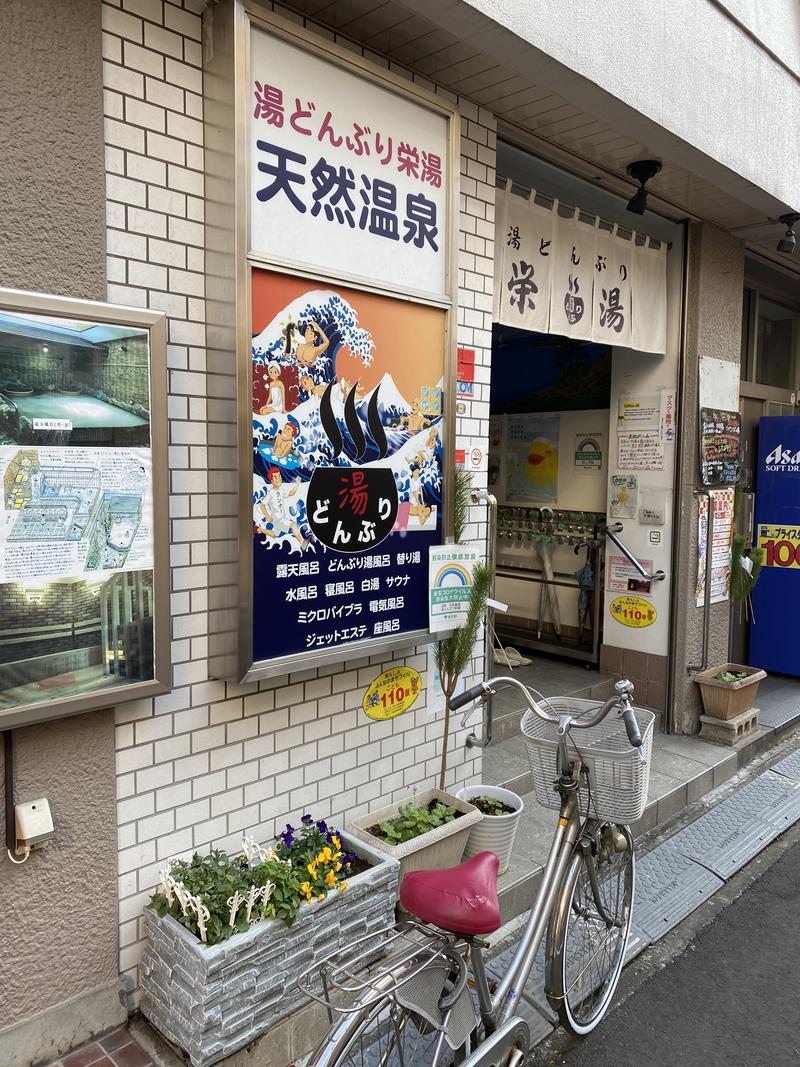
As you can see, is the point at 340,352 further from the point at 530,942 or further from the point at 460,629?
the point at 530,942

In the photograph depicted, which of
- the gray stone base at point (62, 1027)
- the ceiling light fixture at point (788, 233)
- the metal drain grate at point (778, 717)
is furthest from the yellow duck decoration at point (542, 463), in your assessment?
the gray stone base at point (62, 1027)

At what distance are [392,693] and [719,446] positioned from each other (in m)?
4.12

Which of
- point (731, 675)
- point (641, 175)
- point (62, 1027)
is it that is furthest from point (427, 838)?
point (641, 175)

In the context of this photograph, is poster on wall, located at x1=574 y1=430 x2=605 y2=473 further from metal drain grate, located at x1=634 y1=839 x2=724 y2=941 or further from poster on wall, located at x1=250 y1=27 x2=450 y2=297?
poster on wall, located at x1=250 y1=27 x2=450 y2=297

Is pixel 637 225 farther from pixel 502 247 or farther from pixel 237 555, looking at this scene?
pixel 237 555

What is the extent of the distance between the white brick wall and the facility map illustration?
0.74 feet

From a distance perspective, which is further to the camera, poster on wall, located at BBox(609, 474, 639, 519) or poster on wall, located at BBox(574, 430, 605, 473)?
poster on wall, located at BBox(574, 430, 605, 473)

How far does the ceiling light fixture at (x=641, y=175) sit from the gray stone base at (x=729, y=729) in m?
4.09

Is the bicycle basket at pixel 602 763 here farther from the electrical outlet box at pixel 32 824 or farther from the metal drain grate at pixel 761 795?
the metal drain grate at pixel 761 795

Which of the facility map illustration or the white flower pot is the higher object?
the facility map illustration

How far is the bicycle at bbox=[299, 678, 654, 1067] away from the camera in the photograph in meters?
2.31

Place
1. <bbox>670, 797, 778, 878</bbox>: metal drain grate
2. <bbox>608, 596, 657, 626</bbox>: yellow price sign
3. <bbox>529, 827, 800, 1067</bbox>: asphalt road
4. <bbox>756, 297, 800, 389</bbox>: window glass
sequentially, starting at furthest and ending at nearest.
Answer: <bbox>756, 297, 800, 389</bbox>: window glass, <bbox>608, 596, 657, 626</bbox>: yellow price sign, <bbox>670, 797, 778, 878</bbox>: metal drain grate, <bbox>529, 827, 800, 1067</bbox>: asphalt road

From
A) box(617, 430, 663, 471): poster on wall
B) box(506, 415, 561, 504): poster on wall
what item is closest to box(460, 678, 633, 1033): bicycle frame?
box(617, 430, 663, 471): poster on wall

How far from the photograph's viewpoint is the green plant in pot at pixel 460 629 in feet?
13.2
